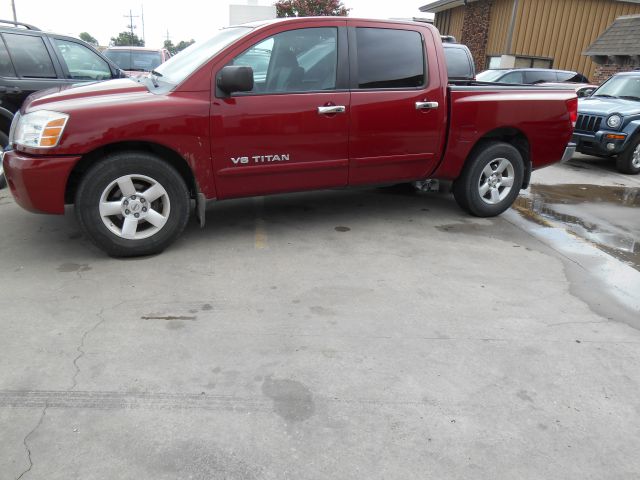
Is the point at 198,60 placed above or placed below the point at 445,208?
above

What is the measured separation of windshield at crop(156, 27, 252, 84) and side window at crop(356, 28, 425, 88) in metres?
1.05

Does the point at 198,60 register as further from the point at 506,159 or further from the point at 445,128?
the point at 506,159

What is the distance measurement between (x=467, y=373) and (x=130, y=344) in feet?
6.25

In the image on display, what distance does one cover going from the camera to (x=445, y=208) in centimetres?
613

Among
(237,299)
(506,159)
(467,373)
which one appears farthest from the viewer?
(506,159)

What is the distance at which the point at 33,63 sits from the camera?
6.27 m

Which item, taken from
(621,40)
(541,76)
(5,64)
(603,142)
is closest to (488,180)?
(603,142)

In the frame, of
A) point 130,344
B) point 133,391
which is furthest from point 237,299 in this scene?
point 133,391

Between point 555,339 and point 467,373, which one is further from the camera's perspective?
point 555,339

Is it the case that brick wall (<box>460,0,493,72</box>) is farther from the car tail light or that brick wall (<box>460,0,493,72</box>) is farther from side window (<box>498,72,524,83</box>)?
the car tail light

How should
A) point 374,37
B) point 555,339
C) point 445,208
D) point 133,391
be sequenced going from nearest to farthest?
1. point 133,391
2. point 555,339
3. point 374,37
4. point 445,208

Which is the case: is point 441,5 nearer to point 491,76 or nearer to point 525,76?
point 491,76

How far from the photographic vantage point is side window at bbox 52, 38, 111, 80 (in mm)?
6566

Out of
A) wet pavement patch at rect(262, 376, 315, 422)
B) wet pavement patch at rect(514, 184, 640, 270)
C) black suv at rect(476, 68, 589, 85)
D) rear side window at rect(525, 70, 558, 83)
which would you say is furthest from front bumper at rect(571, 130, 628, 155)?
wet pavement patch at rect(262, 376, 315, 422)
